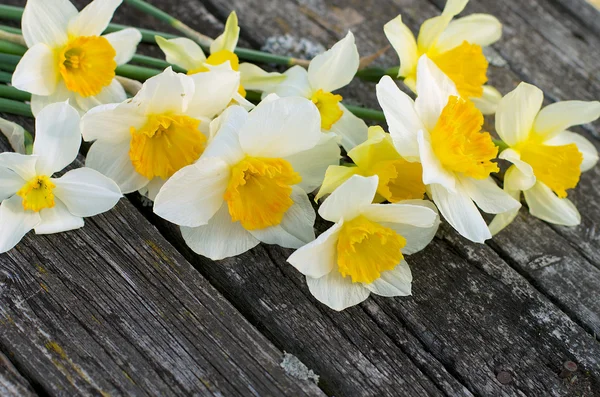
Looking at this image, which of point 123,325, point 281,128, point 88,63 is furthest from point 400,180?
point 88,63

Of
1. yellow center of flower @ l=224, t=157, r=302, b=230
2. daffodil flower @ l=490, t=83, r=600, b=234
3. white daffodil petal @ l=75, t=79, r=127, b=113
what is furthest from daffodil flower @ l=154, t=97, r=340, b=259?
daffodil flower @ l=490, t=83, r=600, b=234

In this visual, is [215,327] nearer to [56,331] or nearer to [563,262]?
[56,331]

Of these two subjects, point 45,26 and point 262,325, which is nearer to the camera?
point 262,325

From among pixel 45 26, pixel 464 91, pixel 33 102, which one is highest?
pixel 464 91

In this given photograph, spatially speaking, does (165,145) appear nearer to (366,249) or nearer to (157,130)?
(157,130)

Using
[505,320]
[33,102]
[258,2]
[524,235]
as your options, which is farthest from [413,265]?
[258,2]

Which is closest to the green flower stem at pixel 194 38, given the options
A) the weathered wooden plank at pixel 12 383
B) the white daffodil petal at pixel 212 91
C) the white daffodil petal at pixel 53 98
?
the white daffodil petal at pixel 53 98

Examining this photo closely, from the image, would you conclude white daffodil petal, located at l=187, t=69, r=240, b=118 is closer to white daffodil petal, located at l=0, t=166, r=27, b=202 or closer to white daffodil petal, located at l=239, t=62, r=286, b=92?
white daffodil petal, located at l=239, t=62, r=286, b=92

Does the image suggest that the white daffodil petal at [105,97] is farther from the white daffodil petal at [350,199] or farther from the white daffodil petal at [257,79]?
the white daffodil petal at [350,199]

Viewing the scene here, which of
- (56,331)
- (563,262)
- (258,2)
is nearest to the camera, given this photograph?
(56,331)
